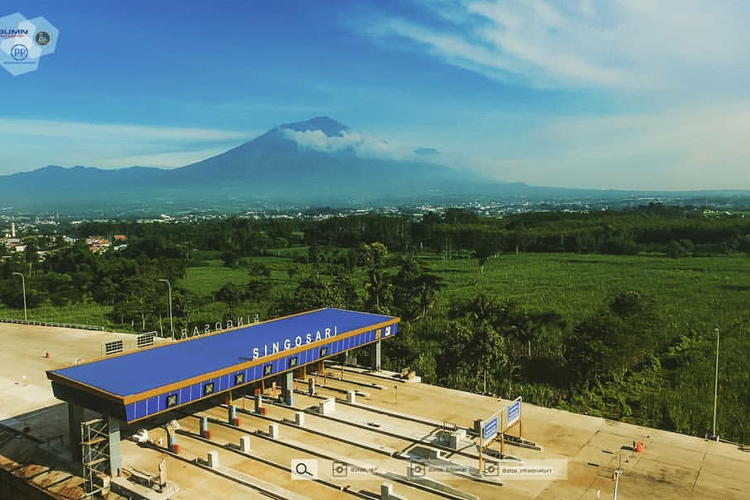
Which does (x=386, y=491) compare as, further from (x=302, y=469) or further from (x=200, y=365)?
(x=200, y=365)

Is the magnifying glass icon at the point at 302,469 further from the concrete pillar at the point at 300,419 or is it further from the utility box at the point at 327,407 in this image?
the utility box at the point at 327,407

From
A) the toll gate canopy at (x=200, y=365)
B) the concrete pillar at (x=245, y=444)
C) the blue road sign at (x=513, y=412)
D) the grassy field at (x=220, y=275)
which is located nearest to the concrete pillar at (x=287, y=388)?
the toll gate canopy at (x=200, y=365)

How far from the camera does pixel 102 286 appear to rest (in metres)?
64.2

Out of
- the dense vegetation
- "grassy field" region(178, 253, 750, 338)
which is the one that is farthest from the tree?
"grassy field" region(178, 253, 750, 338)

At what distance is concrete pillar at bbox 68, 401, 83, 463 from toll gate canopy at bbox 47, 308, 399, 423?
24.0 inches

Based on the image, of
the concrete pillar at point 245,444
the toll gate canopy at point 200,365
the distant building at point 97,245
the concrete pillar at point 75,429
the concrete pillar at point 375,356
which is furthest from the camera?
the distant building at point 97,245

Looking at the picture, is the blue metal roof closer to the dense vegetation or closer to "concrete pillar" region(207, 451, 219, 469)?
"concrete pillar" region(207, 451, 219, 469)

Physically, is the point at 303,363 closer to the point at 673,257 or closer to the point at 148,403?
the point at 148,403

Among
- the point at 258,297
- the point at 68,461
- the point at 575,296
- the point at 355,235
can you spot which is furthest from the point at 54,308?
the point at 355,235

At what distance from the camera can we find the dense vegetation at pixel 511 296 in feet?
98.3

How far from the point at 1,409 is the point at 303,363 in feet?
46.1

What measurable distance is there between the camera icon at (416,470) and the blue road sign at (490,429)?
7.66ft

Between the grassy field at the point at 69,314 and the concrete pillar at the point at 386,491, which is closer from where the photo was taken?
the concrete pillar at the point at 386,491

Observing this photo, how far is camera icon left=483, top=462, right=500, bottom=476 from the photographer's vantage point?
18828mm
